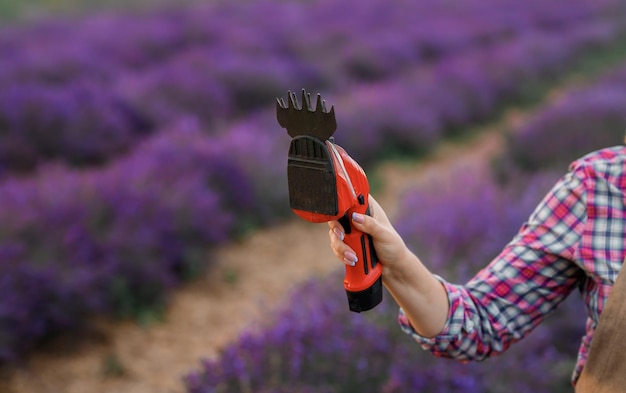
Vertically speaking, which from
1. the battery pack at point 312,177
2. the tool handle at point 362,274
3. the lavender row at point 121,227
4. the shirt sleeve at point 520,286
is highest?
the battery pack at point 312,177

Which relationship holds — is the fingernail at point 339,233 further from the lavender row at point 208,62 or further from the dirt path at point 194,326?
the lavender row at point 208,62

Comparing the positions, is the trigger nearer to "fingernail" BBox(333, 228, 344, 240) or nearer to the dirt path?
"fingernail" BBox(333, 228, 344, 240)

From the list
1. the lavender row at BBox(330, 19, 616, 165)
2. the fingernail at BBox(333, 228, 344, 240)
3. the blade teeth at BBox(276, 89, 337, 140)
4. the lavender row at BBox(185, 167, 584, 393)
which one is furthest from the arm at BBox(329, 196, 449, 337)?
the lavender row at BBox(330, 19, 616, 165)

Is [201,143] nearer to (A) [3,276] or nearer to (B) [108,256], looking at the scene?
(B) [108,256]

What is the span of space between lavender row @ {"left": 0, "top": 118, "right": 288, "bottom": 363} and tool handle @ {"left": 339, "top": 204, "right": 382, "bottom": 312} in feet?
7.75

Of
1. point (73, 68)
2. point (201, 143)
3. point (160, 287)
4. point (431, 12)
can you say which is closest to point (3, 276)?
point (160, 287)

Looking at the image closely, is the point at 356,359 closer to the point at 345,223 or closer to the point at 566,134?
the point at 345,223

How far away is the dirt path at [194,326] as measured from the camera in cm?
334

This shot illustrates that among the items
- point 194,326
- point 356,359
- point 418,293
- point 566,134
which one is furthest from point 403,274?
point 566,134

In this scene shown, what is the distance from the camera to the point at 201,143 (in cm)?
543

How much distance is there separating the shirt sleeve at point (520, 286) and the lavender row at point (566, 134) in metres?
3.57

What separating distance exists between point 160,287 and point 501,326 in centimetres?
288

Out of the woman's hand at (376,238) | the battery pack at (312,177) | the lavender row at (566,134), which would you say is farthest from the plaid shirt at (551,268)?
the lavender row at (566,134)

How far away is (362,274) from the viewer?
1262 mm
